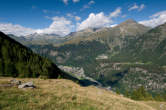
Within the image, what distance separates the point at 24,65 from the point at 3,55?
22688 millimetres

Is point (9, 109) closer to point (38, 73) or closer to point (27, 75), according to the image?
point (27, 75)

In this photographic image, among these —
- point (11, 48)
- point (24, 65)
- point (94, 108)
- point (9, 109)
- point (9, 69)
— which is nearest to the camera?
point (9, 109)

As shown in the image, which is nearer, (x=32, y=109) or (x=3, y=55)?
(x=32, y=109)

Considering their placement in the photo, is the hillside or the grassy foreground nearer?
the grassy foreground

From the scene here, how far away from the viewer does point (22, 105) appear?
14695 millimetres

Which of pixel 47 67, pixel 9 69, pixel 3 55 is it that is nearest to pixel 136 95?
pixel 47 67

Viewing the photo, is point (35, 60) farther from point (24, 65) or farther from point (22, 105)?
point (22, 105)

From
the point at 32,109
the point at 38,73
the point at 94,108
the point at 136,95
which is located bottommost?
the point at 136,95

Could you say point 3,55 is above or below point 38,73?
above

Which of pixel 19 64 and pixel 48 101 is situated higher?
pixel 19 64

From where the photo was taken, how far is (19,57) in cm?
11481

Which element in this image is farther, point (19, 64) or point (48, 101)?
point (19, 64)

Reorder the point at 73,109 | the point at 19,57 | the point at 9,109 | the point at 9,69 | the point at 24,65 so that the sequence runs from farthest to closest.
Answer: the point at 19,57 → the point at 24,65 → the point at 9,69 → the point at 73,109 → the point at 9,109

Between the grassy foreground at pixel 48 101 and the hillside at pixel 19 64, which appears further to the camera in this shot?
the hillside at pixel 19 64
